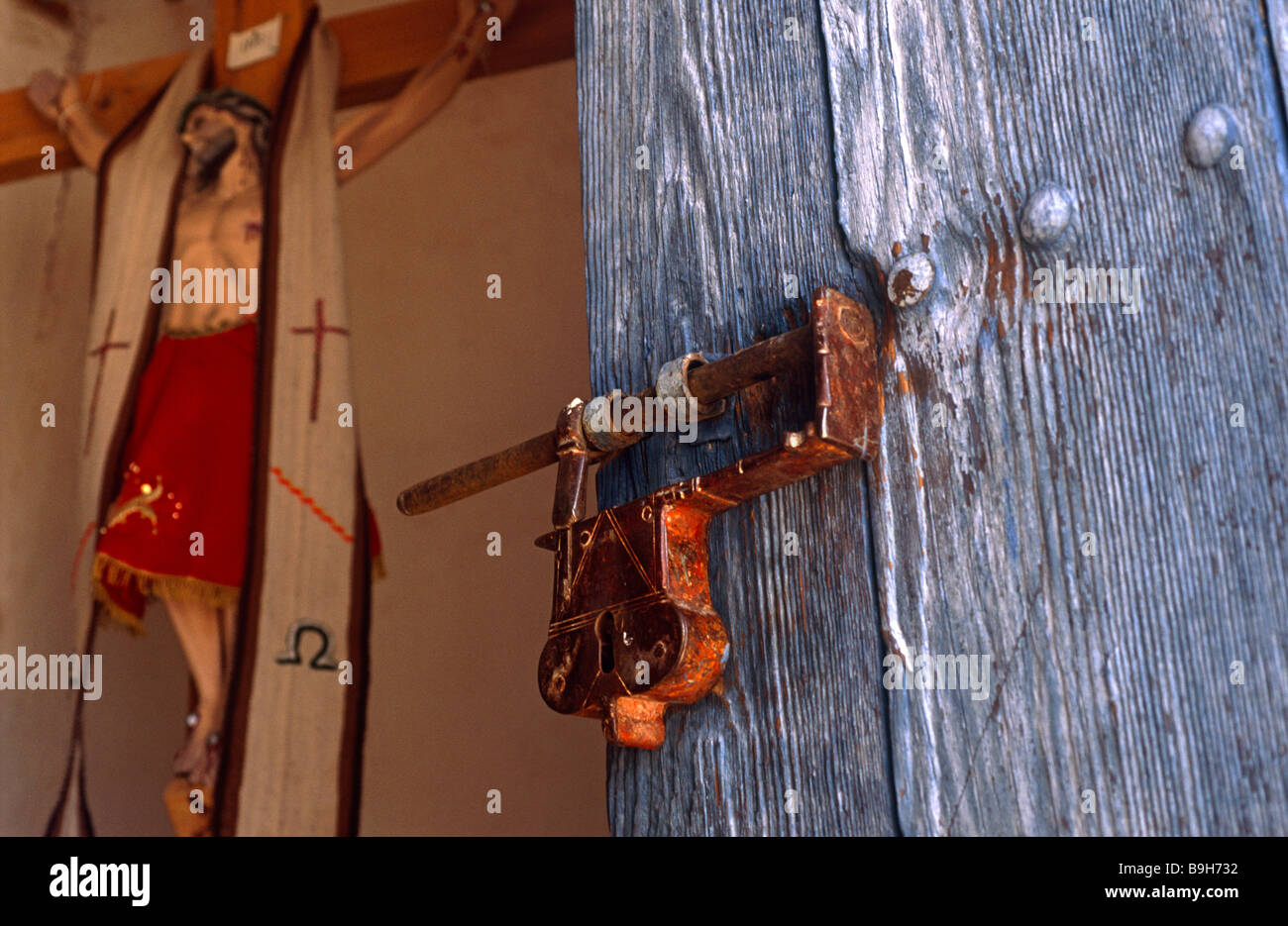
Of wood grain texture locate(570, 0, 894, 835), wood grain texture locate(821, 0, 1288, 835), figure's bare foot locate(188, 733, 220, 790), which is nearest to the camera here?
wood grain texture locate(821, 0, 1288, 835)

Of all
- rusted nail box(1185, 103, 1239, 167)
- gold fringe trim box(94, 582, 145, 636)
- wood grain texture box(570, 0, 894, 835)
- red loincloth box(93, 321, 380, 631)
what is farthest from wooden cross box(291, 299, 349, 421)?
rusted nail box(1185, 103, 1239, 167)

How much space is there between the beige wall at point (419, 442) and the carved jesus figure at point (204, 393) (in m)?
0.11

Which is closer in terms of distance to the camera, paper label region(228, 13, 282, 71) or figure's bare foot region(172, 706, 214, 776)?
figure's bare foot region(172, 706, 214, 776)

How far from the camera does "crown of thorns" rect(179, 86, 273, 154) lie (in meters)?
2.36

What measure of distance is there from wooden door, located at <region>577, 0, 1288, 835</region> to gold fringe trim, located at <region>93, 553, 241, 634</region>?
1.51m

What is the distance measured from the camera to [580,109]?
733 mm

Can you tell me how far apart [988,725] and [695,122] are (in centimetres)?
37

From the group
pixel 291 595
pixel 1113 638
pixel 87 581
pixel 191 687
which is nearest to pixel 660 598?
pixel 1113 638

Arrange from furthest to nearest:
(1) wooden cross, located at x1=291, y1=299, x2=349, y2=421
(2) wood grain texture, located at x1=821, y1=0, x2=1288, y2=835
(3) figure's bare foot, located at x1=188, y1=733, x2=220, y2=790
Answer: (1) wooden cross, located at x1=291, y1=299, x2=349, y2=421, (3) figure's bare foot, located at x1=188, y1=733, x2=220, y2=790, (2) wood grain texture, located at x1=821, y1=0, x2=1288, y2=835

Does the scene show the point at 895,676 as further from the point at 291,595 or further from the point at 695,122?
the point at 291,595

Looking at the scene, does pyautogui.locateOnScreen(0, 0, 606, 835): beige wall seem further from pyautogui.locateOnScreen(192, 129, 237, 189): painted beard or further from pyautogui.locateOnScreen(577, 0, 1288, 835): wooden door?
pyautogui.locateOnScreen(577, 0, 1288, 835): wooden door

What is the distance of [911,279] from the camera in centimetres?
53
